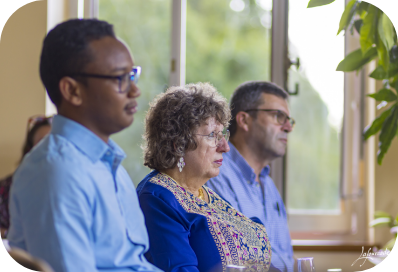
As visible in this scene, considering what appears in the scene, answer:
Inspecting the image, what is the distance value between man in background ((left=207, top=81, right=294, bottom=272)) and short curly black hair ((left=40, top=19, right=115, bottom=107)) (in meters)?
1.06

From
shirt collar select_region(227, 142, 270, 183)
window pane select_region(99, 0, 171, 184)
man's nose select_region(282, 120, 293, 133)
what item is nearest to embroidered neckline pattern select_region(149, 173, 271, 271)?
shirt collar select_region(227, 142, 270, 183)

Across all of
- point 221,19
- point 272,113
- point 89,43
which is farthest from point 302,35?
point 89,43

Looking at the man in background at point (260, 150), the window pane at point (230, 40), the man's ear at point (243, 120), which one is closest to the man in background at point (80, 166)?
the man in background at point (260, 150)

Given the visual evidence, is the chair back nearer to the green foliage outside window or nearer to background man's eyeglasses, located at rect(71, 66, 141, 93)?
background man's eyeglasses, located at rect(71, 66, 141, 93)

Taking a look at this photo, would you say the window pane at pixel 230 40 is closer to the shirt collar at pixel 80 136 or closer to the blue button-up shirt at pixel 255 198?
the blue button-up shirt at pixel 255 198

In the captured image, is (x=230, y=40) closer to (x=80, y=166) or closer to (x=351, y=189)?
(x=351, y=189)

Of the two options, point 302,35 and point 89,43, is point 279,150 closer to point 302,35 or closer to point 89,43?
point 302,35

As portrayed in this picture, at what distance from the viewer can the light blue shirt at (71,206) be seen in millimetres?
694

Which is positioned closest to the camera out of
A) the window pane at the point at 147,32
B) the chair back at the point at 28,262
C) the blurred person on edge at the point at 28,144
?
the chair back at the point at 28,262

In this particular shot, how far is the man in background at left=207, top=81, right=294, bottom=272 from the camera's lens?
1.80 m

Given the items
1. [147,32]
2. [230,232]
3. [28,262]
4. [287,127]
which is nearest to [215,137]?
[230,232]

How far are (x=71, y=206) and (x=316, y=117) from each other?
7.55 feet

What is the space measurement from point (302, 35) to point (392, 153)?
0.99 metres

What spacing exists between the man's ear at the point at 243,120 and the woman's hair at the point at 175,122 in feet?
1.78
